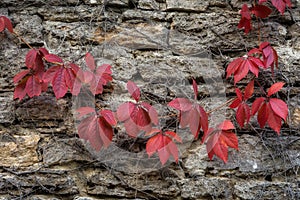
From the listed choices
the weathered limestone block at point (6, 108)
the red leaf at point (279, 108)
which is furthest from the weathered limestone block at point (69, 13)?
the red leaf at point (279, 108)

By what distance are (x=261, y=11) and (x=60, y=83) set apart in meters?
1.24

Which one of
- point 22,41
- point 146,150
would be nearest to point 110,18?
point 22,41

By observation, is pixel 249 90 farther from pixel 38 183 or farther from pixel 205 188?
pixel 38 183

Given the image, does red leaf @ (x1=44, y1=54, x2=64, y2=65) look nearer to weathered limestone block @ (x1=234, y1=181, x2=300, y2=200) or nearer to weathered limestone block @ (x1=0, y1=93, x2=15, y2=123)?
weathered limestone block @ (x1=0, y1=93, x2=15, y2=123)

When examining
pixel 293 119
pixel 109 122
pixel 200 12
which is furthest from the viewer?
pixel 200 12

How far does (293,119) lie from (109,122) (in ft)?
3.51

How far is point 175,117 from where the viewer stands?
1.96 meters

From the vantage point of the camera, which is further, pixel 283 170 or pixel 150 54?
pixel 150 54

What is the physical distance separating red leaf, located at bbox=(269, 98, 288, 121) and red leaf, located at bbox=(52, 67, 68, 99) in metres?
1.08

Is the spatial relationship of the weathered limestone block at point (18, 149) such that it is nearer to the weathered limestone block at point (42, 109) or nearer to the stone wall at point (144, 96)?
the stone wall at point (144, 96)

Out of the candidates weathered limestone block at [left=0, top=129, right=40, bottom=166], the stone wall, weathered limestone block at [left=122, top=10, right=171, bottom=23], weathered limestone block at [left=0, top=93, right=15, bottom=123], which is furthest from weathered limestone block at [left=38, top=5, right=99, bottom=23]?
weathered limestone block at [left=0, top=129, right=40, bottom=166]

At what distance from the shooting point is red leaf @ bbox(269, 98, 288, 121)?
1748mm

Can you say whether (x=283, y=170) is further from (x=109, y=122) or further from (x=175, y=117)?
(x=109, y=122)

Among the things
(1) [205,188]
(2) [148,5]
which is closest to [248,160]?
(1) [205,188]
